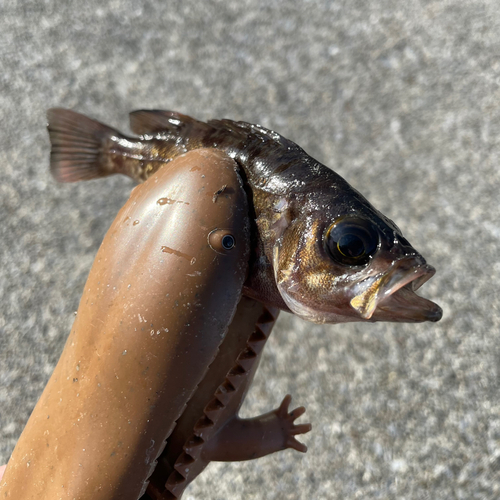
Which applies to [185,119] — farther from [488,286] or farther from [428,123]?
[428,123]

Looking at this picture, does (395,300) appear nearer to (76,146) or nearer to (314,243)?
(314,243)

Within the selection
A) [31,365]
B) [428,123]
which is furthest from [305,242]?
[428,123]

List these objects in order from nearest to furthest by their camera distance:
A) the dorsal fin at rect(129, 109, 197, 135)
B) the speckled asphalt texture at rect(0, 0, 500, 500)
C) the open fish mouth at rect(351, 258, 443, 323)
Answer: the open fish mouth at rect(351, 258, 443, 323) → the dorsal fin at rect(129, 109, 197, 135) → the speckled asphalt texture at rect(0, 0, 500, 500)

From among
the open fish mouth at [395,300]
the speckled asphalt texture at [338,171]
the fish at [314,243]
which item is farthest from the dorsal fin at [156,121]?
the speckled asphalt texture at [338,171]

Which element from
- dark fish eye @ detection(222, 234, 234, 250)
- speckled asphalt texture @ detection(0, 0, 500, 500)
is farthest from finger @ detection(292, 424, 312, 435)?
speckled asphalt texture @ detection(0, 0, 500, 500)

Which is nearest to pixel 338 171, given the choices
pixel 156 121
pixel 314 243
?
pixel 156 121

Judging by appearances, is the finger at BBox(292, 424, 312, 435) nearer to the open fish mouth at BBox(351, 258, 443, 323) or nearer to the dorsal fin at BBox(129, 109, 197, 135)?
the open fish mouth at BBox(351, 258, 443, 323)

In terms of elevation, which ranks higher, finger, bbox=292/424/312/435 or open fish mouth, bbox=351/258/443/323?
open fish mouth, bbox=351/258/443/323
